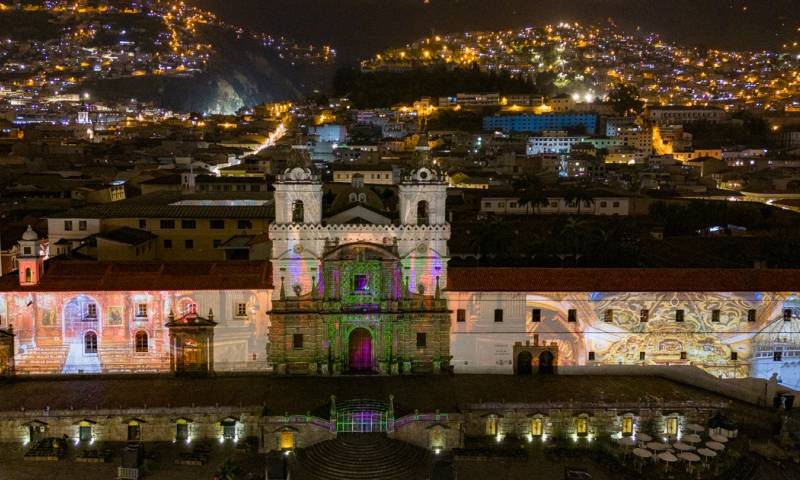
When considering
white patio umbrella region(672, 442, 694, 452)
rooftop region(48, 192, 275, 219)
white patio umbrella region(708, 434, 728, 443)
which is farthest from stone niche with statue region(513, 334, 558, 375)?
rooftop region(48, 192, 275, 219)

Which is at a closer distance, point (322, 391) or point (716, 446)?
point (716, 446)

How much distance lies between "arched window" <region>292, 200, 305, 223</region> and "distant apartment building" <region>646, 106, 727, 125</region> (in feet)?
459

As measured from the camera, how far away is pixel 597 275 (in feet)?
132

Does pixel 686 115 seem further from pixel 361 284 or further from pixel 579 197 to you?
pixel 361 284

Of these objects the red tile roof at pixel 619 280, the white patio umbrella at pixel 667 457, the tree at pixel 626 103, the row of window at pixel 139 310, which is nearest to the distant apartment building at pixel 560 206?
the red tile roof at pixel 619 280

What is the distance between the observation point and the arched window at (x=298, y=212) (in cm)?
3931

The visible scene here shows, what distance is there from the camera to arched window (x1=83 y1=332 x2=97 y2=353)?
38344 millimetres

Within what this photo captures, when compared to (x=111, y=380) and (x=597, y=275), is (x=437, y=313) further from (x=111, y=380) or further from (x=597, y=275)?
(x=111, y=380)

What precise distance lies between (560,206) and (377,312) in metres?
49.3

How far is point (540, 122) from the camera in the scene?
16000cm

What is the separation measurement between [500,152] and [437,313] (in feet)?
283

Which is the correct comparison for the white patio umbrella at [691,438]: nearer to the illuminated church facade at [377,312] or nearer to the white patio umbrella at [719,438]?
the white patio umbrella at [719,438]

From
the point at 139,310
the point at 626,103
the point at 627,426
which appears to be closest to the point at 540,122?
the point at 626,103

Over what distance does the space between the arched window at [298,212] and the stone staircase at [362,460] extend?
11.9 m
